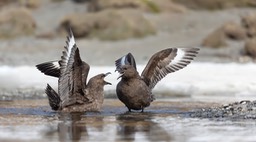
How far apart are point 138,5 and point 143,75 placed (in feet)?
46.8

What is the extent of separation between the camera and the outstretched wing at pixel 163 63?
11.4 metres

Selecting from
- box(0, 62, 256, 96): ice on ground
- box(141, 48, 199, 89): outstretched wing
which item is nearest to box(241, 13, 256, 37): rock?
box(0, 62, 256, 96): ice on ground

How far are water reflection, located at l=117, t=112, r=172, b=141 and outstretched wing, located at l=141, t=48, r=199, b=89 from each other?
1.27 metres

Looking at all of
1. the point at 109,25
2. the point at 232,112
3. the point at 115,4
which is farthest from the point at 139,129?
the point at 115,4

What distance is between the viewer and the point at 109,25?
2319 centimetres

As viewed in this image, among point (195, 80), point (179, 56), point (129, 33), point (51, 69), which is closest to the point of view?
point (51, 69)

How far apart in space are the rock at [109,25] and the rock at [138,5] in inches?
45.3

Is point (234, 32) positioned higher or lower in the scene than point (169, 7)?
lower

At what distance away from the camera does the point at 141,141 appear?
7.62 meters

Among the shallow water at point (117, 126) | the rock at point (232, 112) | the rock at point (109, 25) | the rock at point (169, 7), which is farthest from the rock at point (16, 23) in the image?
the rock at point (232, 112)

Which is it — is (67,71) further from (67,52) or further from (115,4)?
(115,4)

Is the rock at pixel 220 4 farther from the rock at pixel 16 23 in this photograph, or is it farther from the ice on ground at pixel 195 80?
the ice on ground at pixel 195 80

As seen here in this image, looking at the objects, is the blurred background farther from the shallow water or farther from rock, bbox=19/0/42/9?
the shallow water

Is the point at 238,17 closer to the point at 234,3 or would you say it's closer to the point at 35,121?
the point at 234,3
